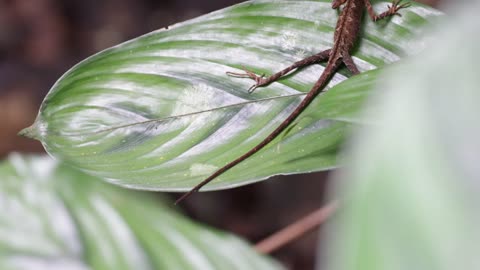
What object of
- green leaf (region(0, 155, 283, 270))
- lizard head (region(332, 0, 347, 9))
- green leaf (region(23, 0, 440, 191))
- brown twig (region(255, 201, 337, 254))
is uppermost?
lizard head (region(332, 0, 347, 9))

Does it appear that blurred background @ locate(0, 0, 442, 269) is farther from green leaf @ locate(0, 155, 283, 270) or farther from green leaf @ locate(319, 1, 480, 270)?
green leaf @ locate(319, 1, 480, 270)

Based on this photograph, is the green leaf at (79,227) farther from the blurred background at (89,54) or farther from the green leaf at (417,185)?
the blurred background at (89,54)

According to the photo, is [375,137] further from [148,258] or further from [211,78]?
[211,78]

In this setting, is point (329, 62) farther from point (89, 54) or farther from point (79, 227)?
point (89, 54)

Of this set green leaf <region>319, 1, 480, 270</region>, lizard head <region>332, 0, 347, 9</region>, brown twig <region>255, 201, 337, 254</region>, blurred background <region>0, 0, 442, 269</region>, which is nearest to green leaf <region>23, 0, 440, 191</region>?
lizard head <region>332, 0, 347, 9</region>

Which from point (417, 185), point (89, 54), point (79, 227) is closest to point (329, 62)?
point (79, 227)

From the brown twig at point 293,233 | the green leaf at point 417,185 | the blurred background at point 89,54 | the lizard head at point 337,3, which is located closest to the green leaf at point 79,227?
the green leaf at point 417,185
